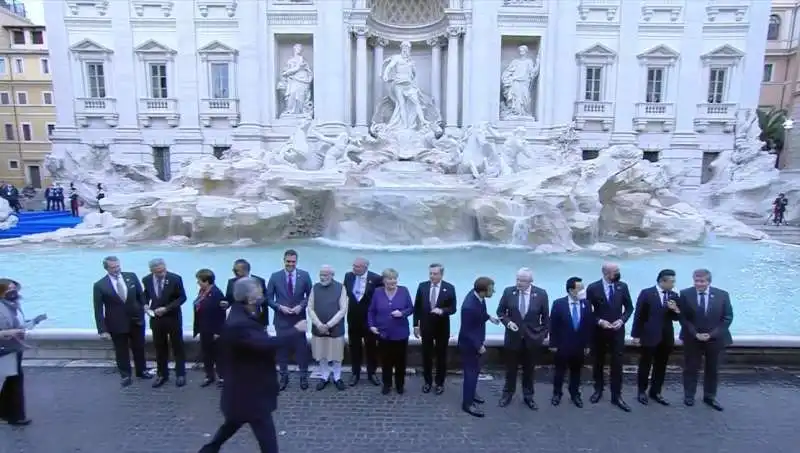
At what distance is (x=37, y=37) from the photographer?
1142 inches

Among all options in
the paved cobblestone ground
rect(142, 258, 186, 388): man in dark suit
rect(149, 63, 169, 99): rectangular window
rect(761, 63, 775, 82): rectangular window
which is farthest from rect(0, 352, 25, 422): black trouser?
rect(761, 63, 775, 82): rectangular window

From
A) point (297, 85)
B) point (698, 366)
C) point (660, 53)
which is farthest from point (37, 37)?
point (698, 366)

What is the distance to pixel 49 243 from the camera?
35.8 feet

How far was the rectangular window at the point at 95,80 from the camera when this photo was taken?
18.1 metres

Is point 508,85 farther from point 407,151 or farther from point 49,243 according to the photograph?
point 49,243

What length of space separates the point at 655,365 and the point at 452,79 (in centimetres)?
1526

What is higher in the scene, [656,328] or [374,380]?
[656,328]

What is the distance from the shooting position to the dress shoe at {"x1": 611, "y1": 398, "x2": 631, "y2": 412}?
3836 millimetres

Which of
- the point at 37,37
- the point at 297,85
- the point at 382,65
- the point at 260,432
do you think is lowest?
the point at 260,432

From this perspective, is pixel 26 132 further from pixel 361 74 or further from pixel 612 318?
pixel 612 318

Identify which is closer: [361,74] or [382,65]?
[361,74]

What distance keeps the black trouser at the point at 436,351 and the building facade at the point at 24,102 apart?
106 feet

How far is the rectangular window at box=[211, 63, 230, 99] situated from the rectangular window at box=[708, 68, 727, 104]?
17720 mm

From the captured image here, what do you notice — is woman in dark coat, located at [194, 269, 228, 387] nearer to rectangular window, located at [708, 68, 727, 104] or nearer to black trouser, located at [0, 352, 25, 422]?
black trouser, located at [0, 352, 25, 422]
